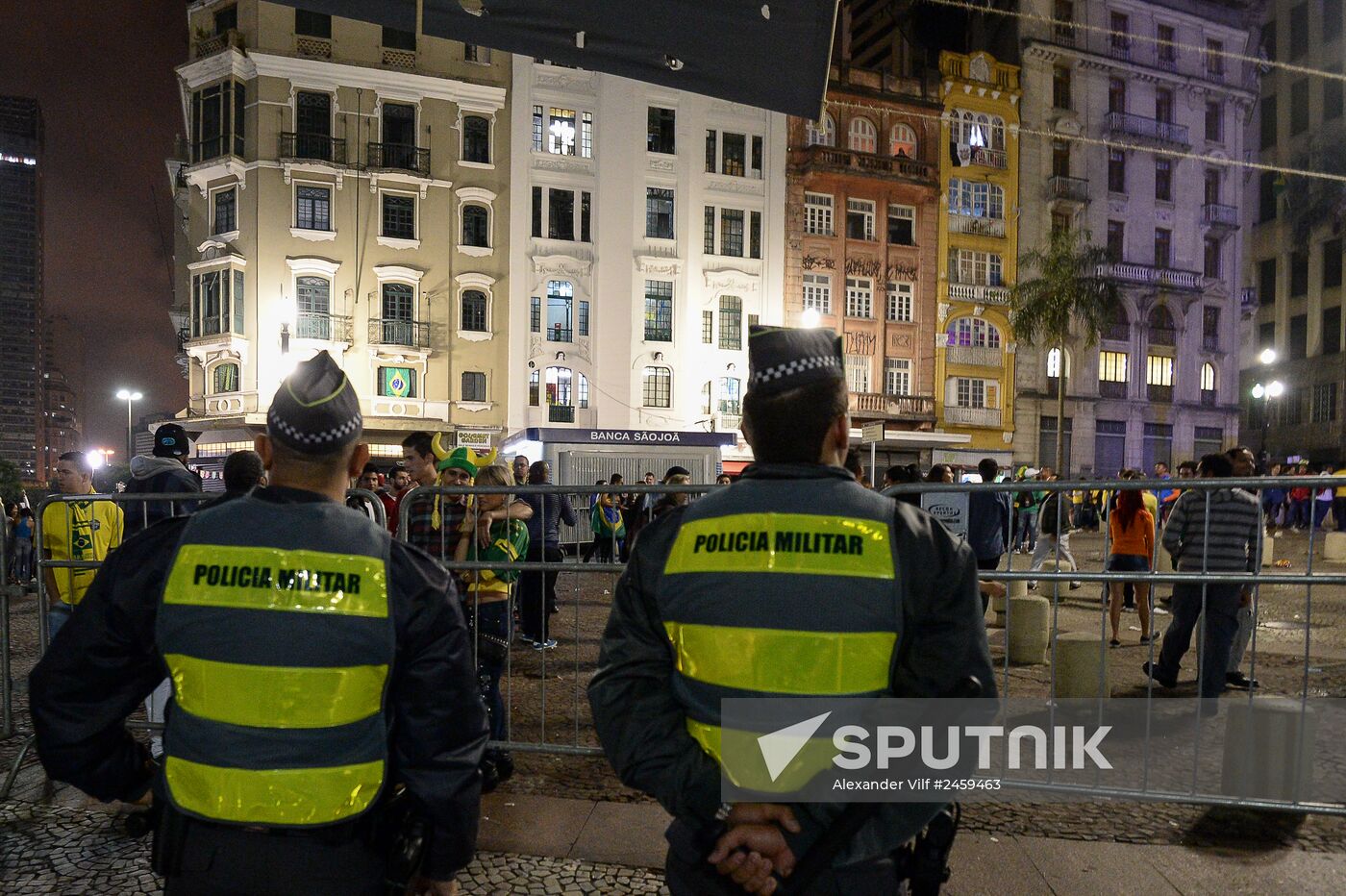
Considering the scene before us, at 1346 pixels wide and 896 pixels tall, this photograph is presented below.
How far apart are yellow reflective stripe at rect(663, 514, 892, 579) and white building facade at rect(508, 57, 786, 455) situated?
90.2 feet

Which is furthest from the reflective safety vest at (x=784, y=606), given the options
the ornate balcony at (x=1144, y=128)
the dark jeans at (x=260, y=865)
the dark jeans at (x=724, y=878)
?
the ornate balcony at (x=1144, y=128)

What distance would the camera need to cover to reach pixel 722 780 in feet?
5.67

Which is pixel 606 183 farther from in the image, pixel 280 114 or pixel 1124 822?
pixel 1124 822

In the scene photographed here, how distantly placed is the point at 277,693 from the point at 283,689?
0.01m

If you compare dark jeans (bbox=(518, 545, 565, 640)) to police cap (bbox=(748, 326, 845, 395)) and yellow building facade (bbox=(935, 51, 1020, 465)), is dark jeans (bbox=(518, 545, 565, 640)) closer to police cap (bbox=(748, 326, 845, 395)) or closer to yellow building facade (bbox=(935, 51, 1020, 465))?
police cap (bbox=(748, 326, 845, 395))

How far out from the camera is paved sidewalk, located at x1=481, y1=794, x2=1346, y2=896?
349cm

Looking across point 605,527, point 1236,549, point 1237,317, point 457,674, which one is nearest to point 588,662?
point 605,527

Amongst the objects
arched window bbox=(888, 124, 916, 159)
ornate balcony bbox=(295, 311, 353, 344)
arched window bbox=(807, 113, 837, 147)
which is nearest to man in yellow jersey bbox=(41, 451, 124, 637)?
ornate balcony bbox=(295, 311, 353, 344)

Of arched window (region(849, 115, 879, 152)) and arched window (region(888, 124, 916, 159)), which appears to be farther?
arched window (region(888, 124, 916, 159))

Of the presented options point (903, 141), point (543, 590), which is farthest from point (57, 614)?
point (903, 141)

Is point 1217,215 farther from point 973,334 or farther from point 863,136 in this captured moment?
point 863,136

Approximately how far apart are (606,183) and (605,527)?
23.1 meters

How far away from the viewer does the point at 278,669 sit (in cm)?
175

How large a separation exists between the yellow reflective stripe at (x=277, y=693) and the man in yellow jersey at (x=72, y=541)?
3.85m
